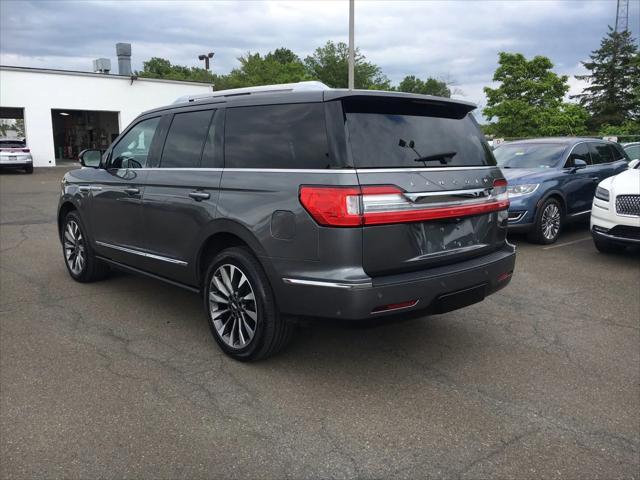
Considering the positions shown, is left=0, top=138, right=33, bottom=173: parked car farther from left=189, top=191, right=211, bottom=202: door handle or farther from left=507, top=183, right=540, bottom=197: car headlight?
left=189, top=191, right=211, bottom=202: door handle

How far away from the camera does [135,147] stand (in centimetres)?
499

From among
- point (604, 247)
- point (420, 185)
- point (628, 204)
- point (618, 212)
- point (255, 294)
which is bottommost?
point (604, 247)

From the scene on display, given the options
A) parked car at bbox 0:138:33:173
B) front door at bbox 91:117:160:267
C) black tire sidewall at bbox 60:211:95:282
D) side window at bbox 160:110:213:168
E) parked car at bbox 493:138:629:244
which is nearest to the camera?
side window at bbox 160:110:213:168

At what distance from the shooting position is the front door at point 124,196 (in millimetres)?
4750

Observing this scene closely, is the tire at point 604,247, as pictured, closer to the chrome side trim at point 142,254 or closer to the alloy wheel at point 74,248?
the chrome side trim at point 142,254

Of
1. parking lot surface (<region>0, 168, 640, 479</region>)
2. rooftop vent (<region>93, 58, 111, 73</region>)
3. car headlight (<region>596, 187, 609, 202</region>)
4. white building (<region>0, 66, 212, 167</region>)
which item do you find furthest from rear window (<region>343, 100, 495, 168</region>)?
rooftop vent (<region>93, 58, 111, 73</region>)

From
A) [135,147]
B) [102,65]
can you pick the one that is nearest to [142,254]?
[135,147]

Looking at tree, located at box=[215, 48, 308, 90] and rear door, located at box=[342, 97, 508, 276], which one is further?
tree, located at box=[215, 48, 308, 90]

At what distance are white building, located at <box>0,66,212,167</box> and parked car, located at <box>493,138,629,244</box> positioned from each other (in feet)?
89.7

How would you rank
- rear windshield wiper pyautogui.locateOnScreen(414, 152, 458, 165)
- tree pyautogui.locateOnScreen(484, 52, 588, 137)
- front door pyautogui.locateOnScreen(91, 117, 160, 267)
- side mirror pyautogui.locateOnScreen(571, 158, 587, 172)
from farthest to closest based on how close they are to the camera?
tree pyautogui.locateOnScreen(484, 52, 588, 137) < side mirror pyautogui.locateOnScreen(571, 158, 587, 172) < front door pyautogui.locateOnScreen(91, 117, 160, 267) < rear windshield wiper pyautogui.locateOnScreen(414, 152, 458, 165)

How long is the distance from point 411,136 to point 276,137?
0.88 metres

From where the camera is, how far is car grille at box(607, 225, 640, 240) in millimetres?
6754

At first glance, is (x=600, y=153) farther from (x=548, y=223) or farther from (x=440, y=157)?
(x=440, y=157)

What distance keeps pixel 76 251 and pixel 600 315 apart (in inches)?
212
